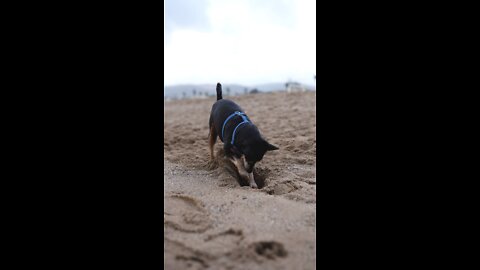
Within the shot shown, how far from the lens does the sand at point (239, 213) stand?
222cm

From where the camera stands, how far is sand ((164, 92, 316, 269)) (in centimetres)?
222

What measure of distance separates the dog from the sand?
A: 0.17 metres

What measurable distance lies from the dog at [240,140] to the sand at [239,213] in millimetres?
175

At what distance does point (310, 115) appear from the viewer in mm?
8562

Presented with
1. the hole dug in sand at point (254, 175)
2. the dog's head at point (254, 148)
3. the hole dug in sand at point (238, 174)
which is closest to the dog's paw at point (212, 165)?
the hole dug in sand at point (238, 174)

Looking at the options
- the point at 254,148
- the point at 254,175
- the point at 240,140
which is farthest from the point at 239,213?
A: the point at 254,175

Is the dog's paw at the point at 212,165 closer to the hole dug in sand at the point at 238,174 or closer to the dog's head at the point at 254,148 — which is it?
the hole dug in sand at the point at 238,174

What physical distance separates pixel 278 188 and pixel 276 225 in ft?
3.95

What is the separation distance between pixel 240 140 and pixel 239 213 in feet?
5.28

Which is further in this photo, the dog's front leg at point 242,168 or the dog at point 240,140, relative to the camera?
the dog's front leg at point 242,168

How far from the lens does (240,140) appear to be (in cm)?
441

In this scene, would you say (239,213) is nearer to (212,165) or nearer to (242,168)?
(242,168)

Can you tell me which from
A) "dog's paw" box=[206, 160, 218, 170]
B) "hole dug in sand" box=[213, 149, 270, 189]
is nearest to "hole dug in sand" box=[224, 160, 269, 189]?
"hole dug in sand" box=[213, 149, 270, 189]

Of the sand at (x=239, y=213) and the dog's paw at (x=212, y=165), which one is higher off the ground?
the dog's paw at (x=212, y=165)
